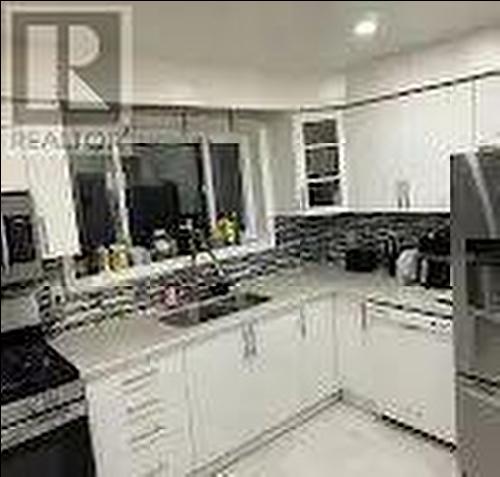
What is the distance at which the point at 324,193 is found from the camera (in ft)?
10.9

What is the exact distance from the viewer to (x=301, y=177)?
10.7ft

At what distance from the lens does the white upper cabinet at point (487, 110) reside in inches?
99.1

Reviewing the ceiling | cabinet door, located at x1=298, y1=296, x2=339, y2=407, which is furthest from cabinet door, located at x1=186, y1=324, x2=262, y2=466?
the ceiling

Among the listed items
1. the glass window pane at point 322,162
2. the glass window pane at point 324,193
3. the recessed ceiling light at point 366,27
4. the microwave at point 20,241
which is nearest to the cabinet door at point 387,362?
the glass window pane at point 324,193

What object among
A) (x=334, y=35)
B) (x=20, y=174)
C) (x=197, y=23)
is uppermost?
(x=334, y=35)

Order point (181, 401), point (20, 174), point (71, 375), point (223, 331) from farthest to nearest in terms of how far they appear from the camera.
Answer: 1. point (223, 331)
2. point (181, 401)
3. point (71, 375)
4. point (20, 174)

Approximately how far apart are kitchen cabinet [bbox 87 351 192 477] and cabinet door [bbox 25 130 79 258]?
1.68 ft

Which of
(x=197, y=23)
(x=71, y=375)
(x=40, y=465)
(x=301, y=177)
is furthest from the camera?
(x=301, y=177)

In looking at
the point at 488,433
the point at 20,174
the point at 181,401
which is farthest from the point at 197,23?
the point at 488,433

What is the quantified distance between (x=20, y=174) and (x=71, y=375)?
0.97 meters

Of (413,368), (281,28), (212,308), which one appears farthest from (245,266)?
(281,28)

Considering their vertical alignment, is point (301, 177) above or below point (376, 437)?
above

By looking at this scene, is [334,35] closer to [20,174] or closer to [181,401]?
[20,174]

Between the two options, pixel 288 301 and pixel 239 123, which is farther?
pixel 239 123
